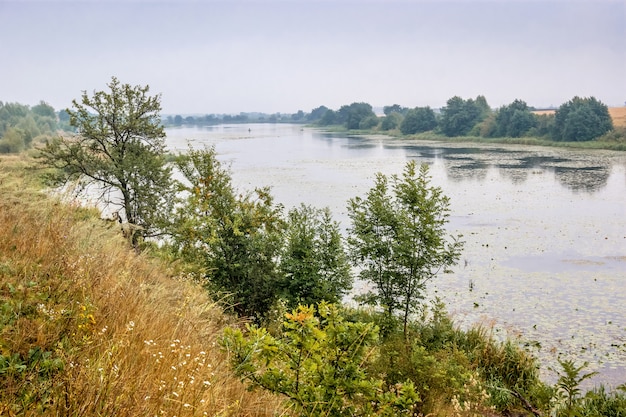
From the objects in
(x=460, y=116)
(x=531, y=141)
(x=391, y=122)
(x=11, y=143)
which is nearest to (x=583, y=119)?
(x=531, y=141)

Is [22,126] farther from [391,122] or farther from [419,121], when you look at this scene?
[391,122]

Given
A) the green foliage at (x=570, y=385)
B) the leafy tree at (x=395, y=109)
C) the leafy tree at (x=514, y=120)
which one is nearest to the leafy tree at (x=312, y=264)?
the green foliage at (x=570, y=385)

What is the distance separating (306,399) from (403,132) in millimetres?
110462

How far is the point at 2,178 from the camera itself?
6906mm

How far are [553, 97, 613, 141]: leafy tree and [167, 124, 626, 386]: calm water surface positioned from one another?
19867 mm

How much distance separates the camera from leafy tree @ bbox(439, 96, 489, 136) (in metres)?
95.2

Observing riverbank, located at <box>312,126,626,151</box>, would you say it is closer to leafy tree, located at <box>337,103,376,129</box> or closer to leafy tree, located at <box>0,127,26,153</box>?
leafy tree, located at <box>337,103,376,129</box>

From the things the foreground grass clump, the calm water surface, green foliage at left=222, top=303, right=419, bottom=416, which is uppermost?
the foreground grass clump

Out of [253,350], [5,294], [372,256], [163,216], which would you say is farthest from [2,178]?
[163,216]

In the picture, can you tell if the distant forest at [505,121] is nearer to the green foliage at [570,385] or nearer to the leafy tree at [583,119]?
the leafy tree at [583,119]

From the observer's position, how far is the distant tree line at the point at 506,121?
7025cm

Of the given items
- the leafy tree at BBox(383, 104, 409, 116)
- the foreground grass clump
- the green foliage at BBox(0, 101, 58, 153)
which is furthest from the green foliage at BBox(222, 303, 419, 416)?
the leafy tree at BBox(383, 104, 409, 116)

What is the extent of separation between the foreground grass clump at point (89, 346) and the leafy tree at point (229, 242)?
975 cm

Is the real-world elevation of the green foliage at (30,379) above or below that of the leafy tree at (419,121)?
below
